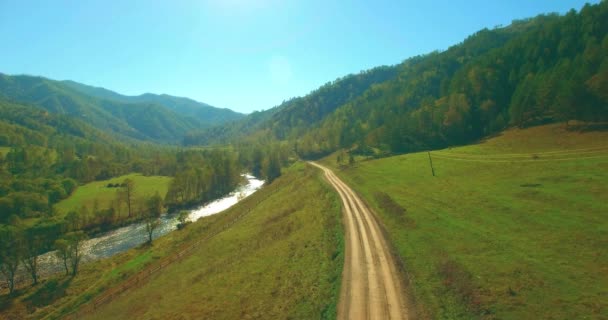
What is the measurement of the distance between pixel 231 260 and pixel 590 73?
119 meters

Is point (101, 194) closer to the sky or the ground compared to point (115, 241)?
closer to the sky

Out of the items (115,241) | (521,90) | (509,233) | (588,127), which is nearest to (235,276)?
(509,233)

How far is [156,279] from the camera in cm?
4906

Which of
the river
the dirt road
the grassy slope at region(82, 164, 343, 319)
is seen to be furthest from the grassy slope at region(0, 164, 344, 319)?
the river

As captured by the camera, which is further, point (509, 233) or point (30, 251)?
point (30, 251)

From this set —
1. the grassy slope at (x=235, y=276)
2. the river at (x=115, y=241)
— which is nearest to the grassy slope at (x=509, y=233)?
the grassy slope at (x=235, y=276)

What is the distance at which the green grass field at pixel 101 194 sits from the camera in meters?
115

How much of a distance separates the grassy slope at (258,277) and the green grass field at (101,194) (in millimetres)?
76012

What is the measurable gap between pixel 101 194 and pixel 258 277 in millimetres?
135332

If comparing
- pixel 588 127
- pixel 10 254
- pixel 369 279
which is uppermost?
pixel 588 127

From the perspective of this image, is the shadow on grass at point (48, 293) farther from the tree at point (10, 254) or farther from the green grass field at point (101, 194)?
the green grass field at point (101, 194)

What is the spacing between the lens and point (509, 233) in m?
32.8

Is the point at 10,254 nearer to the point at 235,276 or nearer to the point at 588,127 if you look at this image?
the point at 235,276

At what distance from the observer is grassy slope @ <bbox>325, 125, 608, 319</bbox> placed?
21.5 meters
